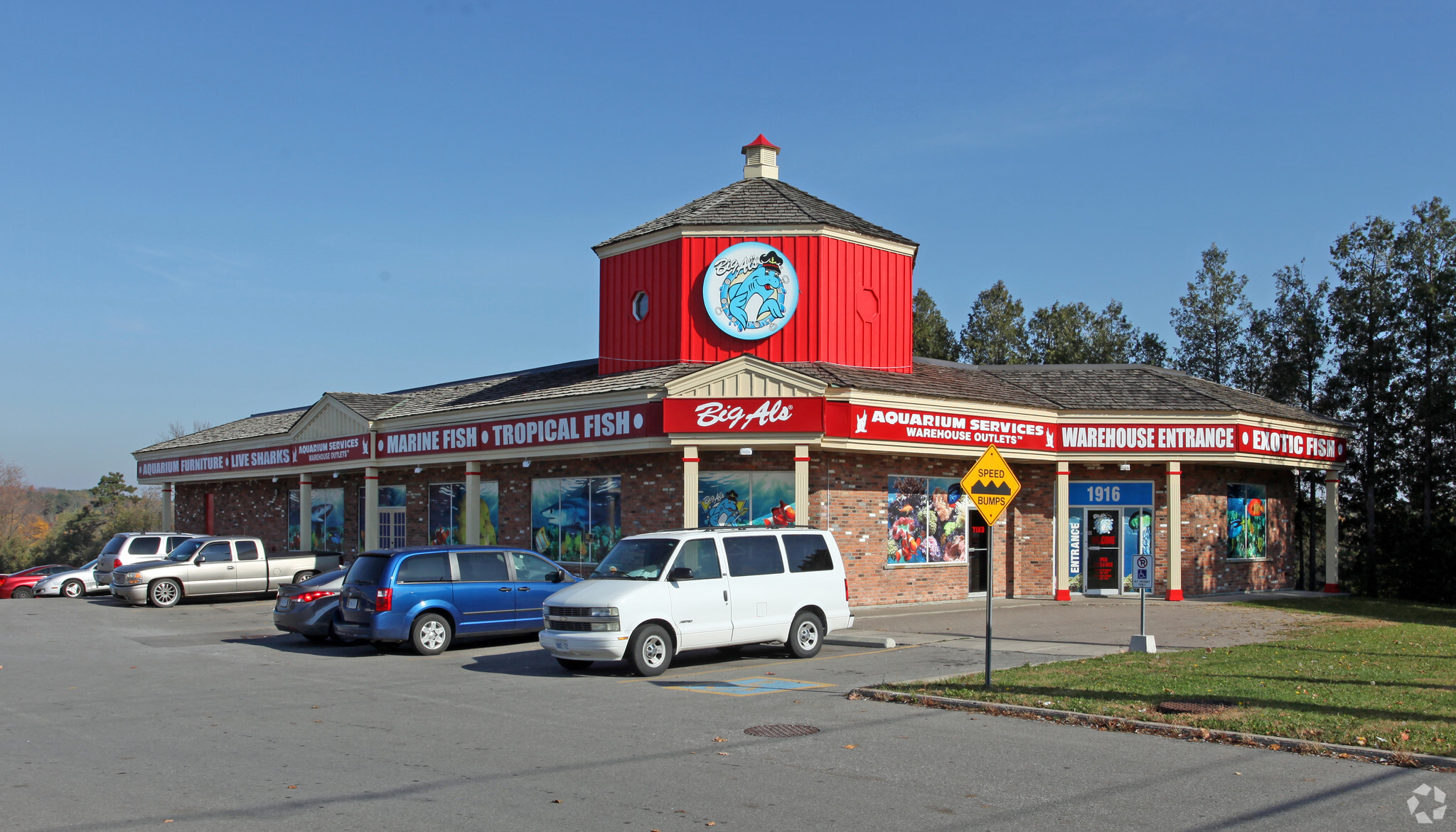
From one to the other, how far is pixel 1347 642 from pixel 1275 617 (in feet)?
15.2

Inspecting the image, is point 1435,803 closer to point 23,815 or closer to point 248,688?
point 23,815

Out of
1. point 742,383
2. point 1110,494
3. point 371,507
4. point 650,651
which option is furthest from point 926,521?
point 371,507

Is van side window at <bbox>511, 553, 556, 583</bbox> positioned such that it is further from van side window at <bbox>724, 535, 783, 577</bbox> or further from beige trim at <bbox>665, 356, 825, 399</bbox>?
beige trim at <bbox>665, 356, 825, 399</bbox>

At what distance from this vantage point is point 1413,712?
33.1 feet

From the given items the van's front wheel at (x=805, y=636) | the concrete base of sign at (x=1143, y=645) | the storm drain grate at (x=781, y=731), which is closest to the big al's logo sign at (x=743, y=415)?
the van's front wheel at (x=805, y=636)

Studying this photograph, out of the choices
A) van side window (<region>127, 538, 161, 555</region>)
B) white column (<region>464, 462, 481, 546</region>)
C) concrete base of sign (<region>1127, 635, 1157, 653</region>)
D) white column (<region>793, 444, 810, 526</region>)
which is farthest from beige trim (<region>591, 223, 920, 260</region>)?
van side window (<region>127, 538, 161, 555</region>)

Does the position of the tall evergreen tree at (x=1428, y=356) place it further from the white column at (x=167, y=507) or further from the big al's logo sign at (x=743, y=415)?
the white column at (x=167, y=507)

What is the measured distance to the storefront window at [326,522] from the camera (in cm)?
3406

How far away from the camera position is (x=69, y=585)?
3036 cm

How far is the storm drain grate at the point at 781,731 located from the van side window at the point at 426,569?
8026 mm

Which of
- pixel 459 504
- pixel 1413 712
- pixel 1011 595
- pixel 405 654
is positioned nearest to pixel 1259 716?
pixel 1413 712

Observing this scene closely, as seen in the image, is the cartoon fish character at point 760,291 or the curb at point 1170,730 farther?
the cartoon fish character at point 760,291

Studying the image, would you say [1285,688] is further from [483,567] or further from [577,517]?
[577,517]

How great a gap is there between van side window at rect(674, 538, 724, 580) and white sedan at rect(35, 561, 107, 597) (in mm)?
23194
